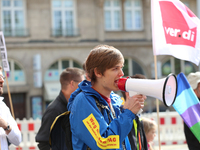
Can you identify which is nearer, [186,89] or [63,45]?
[186,89]

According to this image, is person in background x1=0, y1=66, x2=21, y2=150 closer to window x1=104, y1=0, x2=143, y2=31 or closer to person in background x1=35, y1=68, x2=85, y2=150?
person in background x1=35, y1=68, x2=85, y2=150

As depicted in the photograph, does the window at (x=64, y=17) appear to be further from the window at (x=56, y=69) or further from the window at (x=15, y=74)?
the window at (x=15, y=74)

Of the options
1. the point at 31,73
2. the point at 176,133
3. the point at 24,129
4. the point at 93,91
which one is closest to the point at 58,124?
the point at 93,91

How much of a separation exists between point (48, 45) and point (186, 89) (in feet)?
52.4

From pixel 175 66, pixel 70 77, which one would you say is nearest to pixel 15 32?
pixel 175 66

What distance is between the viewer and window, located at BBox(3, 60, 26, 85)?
18222 mm

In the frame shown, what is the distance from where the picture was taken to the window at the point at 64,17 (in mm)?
18906

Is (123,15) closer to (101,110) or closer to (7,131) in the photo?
(7,131)

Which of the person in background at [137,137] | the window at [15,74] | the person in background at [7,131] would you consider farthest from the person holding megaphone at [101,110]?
the window at [15,74]

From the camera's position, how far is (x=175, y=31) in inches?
137

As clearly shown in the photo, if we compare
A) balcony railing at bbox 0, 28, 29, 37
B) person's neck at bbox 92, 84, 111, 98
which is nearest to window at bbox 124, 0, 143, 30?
balcony railing at bbox 0, 28, 29, 37

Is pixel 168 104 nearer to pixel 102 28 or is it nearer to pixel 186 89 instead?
pixel 186 89

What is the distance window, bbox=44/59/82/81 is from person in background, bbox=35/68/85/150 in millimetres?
14802

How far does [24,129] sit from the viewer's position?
878 cm
